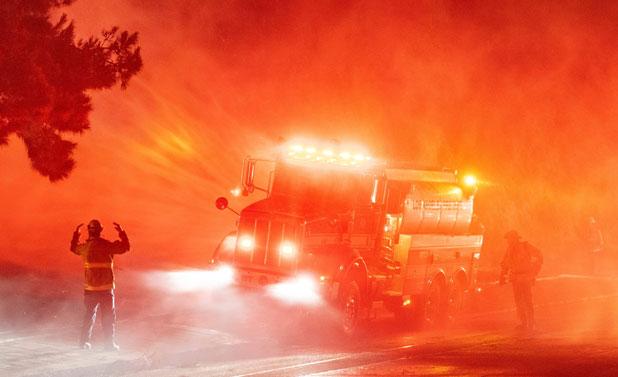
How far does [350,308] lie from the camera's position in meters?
15.4

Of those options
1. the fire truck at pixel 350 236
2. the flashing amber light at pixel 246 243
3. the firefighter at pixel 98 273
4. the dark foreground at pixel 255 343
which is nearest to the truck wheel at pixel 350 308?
the fire truck at pixel 350 236

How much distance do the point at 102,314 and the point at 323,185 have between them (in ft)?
16.2

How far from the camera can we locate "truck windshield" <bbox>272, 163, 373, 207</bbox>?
15938 millimetres

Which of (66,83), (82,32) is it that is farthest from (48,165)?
(82,32)

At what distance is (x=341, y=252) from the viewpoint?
15.5 meters

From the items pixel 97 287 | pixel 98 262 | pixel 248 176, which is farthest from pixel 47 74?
pixel 97 287

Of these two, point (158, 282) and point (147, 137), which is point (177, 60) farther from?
point (158, 282)

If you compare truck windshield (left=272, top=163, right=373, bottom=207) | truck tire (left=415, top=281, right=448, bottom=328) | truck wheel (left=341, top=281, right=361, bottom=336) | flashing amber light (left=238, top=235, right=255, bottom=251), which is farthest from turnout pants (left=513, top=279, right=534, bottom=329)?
flashing amber light (left=238, top=235, right=255, bottom=251)

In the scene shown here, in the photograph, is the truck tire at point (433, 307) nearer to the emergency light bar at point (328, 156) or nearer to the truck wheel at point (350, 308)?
the truck wheel at point (350, 308)

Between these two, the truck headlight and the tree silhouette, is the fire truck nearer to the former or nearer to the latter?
the truck headlight

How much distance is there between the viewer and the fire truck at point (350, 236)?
14.9m

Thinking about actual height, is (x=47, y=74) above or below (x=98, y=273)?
above

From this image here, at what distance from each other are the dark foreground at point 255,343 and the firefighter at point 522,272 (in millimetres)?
398

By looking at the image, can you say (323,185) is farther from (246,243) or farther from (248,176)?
(246,243)
